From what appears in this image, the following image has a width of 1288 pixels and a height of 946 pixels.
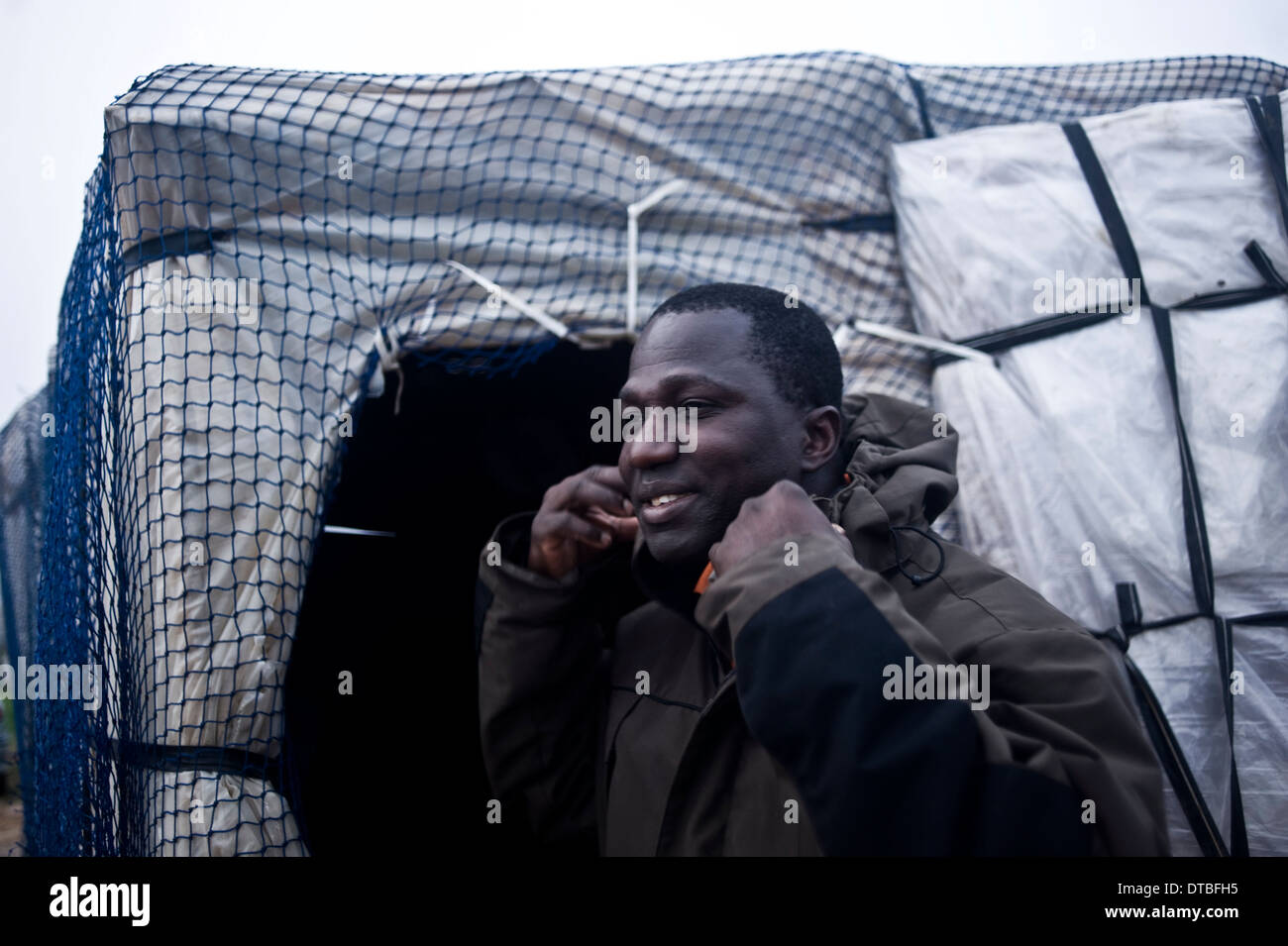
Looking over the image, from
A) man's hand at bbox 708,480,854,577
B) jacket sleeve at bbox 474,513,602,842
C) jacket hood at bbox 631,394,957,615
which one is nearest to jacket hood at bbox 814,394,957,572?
jacket hood at bbox 631,394,957,615

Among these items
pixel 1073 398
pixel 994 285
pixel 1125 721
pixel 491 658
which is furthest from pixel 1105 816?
pixel 994 285

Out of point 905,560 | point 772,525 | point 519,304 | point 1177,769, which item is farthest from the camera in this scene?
point 519,304

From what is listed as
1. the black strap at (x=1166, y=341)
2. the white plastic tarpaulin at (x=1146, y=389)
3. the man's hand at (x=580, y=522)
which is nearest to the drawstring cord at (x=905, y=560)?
the man's hand at (x=580, y=522)

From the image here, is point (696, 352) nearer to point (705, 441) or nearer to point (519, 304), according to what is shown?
point (705, 441)

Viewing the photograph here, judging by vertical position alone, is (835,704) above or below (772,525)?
below

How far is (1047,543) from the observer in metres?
2.22

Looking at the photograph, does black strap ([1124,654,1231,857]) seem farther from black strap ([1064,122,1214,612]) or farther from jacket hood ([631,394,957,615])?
jacket hood ([631,394,957,615])

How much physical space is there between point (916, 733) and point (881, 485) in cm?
58

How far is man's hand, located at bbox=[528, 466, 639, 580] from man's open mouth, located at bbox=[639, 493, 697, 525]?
0.40ft

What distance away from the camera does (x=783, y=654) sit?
1.17 meters

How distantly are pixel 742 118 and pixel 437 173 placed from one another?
2.84 feet

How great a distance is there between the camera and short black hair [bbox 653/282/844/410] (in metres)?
1.65

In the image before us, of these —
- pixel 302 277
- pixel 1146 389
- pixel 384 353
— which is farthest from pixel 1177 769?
pixel 302 277

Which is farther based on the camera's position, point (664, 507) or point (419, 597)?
point (419, 597)
